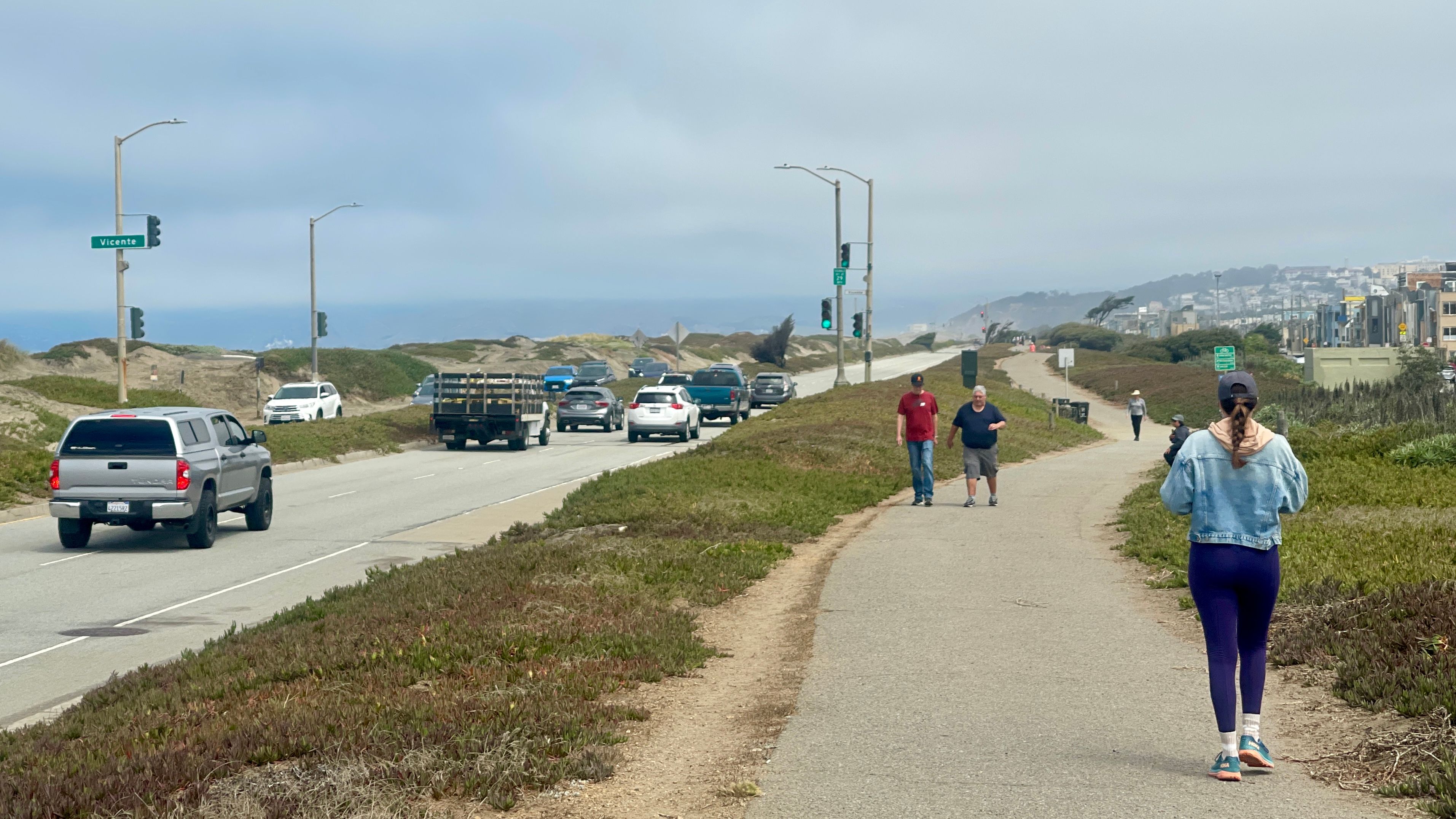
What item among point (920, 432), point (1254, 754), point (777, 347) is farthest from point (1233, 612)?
point (777, 347)

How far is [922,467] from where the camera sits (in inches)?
795

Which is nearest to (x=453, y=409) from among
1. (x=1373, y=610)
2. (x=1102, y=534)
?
(x=1102, y=534)

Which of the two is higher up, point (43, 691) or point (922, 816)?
point (922, 816)

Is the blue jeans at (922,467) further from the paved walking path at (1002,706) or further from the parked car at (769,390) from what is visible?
the parked car at (769,390)

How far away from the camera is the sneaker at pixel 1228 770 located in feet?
20.2

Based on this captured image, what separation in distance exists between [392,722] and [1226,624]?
413 cm

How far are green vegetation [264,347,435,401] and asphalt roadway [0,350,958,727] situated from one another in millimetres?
51778

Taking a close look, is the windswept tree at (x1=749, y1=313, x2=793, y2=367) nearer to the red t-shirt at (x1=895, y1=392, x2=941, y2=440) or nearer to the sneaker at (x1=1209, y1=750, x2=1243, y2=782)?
the red t-shirt at (x1=895, y1=392, x2=941, y2=440)

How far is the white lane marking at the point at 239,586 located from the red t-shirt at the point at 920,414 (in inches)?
310

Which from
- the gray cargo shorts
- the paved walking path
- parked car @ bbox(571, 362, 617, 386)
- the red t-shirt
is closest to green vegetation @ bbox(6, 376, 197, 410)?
parked car @ bbox(571, 362, 617, 386)

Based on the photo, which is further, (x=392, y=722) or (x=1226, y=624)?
(x=392, y=722)

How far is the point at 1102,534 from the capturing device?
1675cm

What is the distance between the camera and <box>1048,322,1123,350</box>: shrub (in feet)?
568

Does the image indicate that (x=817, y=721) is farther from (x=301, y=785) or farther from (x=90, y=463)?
(x=90, y=463)
